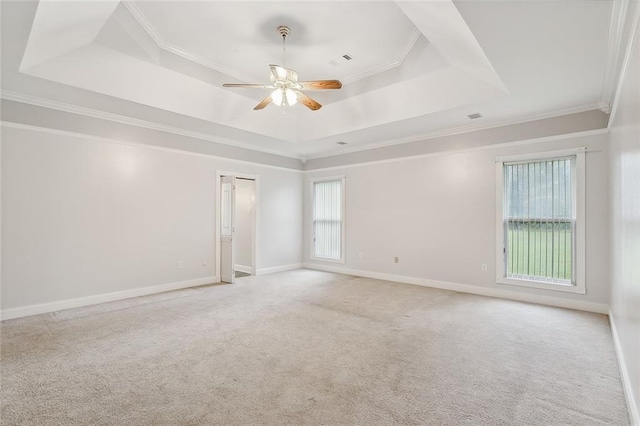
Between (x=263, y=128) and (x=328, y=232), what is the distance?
2.94m

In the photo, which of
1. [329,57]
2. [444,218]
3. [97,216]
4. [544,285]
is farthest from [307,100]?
[544,285]

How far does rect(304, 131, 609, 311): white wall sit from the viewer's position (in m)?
4.12

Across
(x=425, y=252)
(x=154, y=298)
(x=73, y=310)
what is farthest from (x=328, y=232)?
(x=73, y=310)

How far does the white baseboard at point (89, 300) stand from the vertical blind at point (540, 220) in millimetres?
5470

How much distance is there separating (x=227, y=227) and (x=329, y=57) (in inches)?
147

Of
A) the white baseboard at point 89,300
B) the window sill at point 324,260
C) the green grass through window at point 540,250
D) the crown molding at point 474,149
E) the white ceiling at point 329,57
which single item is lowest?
the white baseboard at point 89,300

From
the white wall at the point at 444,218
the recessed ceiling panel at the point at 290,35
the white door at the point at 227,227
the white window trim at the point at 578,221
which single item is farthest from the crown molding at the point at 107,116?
the white window trim at the point at 578,221

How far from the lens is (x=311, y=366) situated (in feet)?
8.63

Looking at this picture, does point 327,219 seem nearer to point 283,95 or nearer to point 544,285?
point 283,95

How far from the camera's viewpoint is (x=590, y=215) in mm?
4137

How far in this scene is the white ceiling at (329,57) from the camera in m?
2.56

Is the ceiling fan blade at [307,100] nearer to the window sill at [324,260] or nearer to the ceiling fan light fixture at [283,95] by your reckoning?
the ceiling fan light fixture at [283,95]

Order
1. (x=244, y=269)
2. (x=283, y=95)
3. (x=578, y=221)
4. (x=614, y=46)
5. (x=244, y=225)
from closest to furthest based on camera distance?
(x=614, y=46) < (x=283, y=95) < (x=578, y=221) < (x=244, y=269) < (x=244, y=225)

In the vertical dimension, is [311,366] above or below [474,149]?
below
